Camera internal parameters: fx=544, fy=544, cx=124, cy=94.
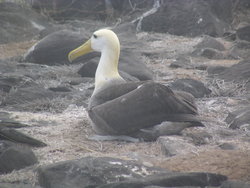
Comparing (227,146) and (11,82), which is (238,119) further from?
(11,82)

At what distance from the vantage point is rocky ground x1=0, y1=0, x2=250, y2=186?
4.03 m

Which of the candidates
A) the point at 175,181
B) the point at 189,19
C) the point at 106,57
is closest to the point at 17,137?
the point at 106,57

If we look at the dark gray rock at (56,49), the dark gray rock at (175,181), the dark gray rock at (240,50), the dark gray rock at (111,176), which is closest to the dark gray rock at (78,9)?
the dark gray rock at (240,50)

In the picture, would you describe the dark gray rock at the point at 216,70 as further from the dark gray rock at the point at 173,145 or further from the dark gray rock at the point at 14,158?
the dark gray rock at the point at 14,158

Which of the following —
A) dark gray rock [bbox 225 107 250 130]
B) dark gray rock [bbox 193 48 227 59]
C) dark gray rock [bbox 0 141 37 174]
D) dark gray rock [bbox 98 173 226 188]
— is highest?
dark gray rock [bbox 193 48 227 59]

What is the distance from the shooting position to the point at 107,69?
5562 mm

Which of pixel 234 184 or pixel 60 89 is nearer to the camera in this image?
pixel 234 184

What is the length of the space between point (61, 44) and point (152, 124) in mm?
4137

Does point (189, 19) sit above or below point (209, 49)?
above

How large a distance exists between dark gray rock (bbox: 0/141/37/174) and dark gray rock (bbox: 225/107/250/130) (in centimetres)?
207

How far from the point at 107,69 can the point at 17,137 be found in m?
1.48

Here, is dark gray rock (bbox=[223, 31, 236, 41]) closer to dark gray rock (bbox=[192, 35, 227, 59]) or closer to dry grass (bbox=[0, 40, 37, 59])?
dark gray rock (bbox=[192, 35, 227, 59])

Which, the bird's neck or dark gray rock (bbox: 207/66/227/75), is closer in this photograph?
the bird's neck

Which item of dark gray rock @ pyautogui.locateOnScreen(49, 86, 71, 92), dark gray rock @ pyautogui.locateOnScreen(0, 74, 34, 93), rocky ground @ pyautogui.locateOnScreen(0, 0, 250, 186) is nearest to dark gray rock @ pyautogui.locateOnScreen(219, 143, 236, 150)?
rocky ground @ pyautogui.locateOnScreen(0, 0, 250, 186)
